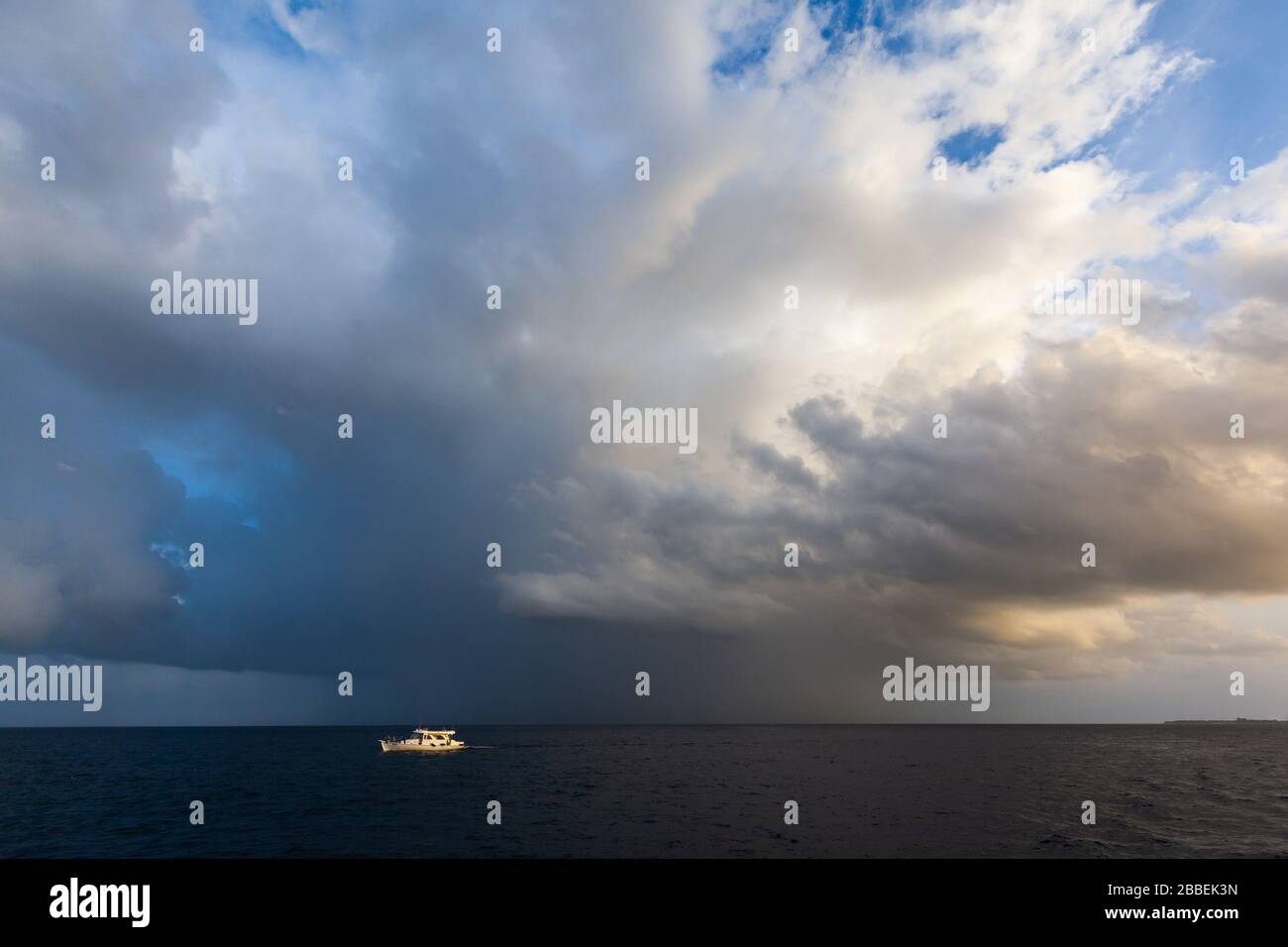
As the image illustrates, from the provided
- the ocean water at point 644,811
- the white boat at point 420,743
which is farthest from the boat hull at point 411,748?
the ocean water at point 644,811

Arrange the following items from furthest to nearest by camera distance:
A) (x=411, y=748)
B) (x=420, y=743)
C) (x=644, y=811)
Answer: (x=411, y=748), (x=420, y=743), (x=644, y=811)

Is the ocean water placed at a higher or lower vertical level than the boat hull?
higher

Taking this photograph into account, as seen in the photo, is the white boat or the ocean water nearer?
the ocean water

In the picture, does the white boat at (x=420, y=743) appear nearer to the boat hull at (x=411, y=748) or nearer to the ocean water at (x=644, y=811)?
the boat hull at (x=411, y=748)

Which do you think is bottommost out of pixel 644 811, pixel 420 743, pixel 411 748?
pixel 411 748

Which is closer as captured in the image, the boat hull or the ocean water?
the ocean water

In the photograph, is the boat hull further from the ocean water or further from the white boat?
the ocean water

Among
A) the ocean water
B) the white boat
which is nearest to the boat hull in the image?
the white boat

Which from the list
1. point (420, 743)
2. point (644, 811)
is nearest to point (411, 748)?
point (420, 743)

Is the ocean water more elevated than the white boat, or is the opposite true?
the ocean water

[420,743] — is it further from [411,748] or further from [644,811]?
[644,811]
